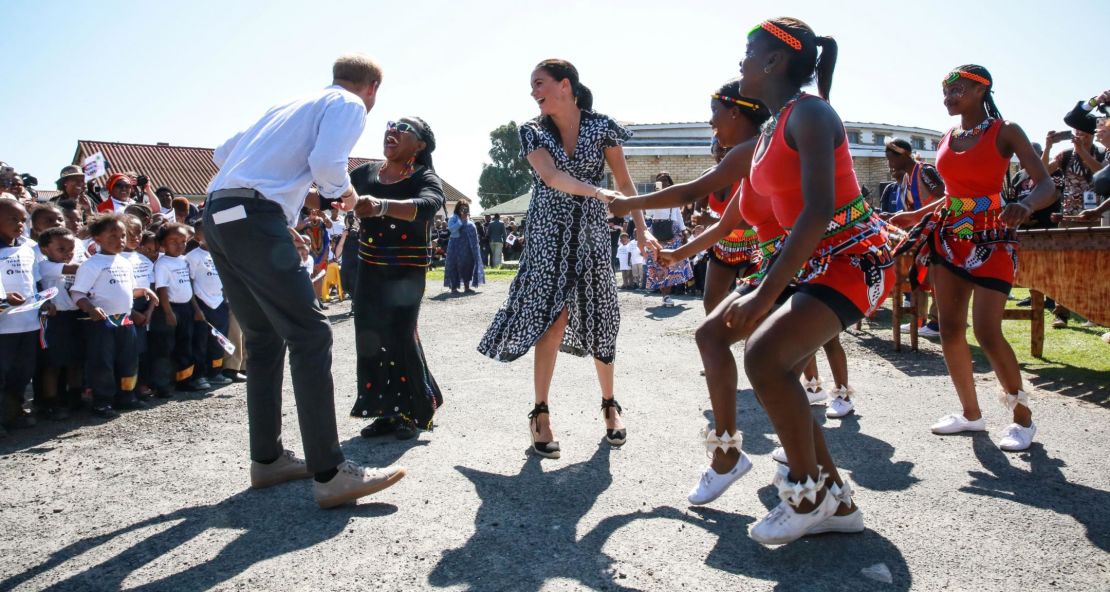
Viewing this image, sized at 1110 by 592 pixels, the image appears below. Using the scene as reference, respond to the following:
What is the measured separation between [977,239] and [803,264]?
2109mm

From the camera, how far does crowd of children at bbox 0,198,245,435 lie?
195 inches

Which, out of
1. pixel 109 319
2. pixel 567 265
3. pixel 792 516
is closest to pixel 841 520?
pixel 792 516

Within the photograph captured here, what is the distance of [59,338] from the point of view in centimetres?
526

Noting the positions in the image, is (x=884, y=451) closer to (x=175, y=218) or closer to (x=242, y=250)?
(x=242, y=250)

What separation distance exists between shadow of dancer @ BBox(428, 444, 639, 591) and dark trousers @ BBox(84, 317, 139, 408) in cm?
311

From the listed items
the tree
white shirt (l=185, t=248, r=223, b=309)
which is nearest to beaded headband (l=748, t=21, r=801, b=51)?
white shirt (l=185, t=248, r=223, b=309)

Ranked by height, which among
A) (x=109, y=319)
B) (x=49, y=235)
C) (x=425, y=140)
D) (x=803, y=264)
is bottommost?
(x=109, y=319)

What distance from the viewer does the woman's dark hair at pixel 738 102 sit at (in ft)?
12.6

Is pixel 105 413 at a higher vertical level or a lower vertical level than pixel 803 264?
lower

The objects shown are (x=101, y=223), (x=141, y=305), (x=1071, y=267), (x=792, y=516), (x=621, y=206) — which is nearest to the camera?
(x=792, y=516)

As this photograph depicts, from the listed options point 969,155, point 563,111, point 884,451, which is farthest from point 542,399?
point 969,155

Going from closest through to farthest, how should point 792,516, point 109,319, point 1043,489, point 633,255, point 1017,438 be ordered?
point 792,516
point 1043,489
point 1017,438
point 109,319
point 633,255

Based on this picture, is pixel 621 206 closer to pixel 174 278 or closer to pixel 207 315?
pixel 174 278

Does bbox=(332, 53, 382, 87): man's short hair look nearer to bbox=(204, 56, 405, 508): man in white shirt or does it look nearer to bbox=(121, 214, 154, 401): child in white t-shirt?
bbox=(204, 56, 405, 508): man in white shirt
